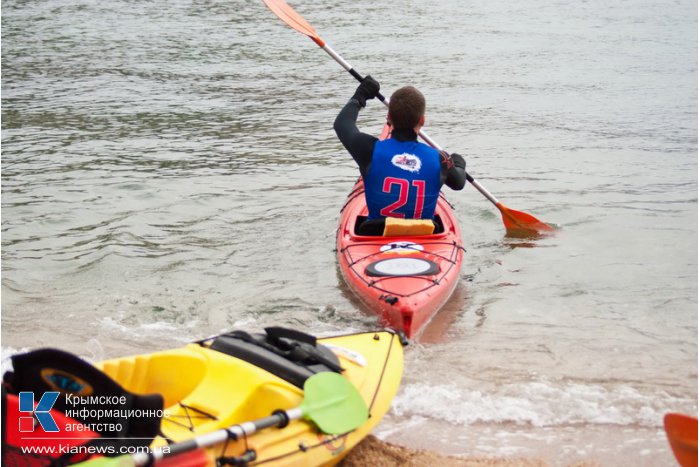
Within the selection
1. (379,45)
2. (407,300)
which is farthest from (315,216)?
(379,45)

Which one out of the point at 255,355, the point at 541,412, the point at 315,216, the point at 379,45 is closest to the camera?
the point at 255,355

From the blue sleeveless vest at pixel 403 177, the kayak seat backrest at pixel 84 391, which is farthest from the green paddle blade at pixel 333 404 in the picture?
the blue sleeveless vest at pixel 403 177

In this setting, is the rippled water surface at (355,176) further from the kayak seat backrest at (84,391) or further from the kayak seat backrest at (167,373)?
the kayak seat backrest at (84,391)

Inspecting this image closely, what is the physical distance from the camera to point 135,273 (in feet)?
22.7

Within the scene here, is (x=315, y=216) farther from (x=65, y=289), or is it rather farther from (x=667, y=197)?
Answer: (x=667, y=197)

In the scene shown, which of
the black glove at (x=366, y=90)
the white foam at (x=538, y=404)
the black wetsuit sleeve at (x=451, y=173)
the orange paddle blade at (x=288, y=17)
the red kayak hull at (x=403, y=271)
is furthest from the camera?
the orange paddle blade at (x=288, y=17)

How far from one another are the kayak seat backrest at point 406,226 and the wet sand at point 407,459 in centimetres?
220

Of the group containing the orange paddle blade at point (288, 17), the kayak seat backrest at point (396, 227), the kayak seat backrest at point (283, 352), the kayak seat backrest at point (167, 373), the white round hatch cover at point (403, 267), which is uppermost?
the orange paddle blade at point (288, 17)

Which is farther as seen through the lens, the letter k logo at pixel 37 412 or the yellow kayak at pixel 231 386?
the yellow kayak at pixel 231 386

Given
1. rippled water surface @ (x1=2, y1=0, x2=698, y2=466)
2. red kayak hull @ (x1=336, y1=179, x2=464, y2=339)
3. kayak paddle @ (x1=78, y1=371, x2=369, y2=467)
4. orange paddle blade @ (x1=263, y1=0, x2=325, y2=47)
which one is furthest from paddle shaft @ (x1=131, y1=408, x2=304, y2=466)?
orange paddle blade @ (x1=263, y1=0, x2=325, y2=47)

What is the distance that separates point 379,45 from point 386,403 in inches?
559

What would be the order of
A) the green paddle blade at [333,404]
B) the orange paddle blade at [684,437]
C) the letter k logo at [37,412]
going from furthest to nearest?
the green paddle blade at [333,404] < the orange paddle blade at [684,437] < the letter k logo at [37,412]

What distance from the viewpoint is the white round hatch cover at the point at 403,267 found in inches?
221

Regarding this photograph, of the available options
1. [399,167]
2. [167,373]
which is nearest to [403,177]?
[399,167]
